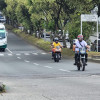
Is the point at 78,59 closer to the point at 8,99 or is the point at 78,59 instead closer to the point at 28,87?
the point at 28,87

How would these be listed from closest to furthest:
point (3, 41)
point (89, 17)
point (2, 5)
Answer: point (89, 17) < point (3, 41) < point (2, 5)

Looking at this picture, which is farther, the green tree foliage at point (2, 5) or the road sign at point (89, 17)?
the green tree foliage at point (2, 5)

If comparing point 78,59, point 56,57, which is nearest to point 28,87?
point 78,59

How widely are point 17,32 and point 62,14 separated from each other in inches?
1643

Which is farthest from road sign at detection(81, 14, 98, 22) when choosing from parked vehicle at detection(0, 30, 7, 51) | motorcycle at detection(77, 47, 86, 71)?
parked vehicle at detection(0, 30, 7, 51)

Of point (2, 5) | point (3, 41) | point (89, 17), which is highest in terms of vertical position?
point (2, 5)

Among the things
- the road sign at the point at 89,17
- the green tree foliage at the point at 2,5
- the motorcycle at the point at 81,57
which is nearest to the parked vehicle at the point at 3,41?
the road sign at the point at 89,17

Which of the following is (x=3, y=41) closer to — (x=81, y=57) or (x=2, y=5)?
(x=81, y=57)

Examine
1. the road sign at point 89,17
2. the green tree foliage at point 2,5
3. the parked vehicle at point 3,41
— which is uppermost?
the green tree foliage at point 2,5

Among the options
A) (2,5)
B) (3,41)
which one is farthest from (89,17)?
(2,5)

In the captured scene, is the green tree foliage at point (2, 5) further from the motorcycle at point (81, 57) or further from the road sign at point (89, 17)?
the motorcycle at point (81, 57)

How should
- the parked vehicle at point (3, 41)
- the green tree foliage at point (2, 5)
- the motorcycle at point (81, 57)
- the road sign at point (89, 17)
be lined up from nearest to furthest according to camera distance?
the motorcycle at point (81, 57)
the road sign at point (89, 17)
the parked vehicle at point (3, 41)
the green tree foliage at point (2, 5)

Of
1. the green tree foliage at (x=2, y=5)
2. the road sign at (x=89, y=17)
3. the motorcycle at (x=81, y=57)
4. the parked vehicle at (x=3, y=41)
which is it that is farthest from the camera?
the green tree foliage at (x=2, y=5)

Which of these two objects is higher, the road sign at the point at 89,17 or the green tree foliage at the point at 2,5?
the green tree foliage at the point at 2,5
